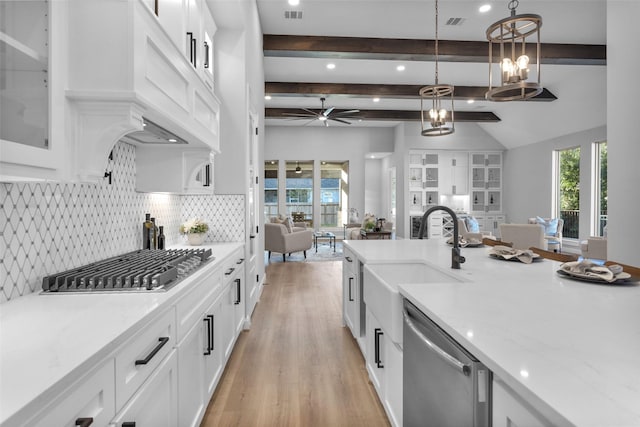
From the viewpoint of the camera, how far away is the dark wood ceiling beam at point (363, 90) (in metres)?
7.14

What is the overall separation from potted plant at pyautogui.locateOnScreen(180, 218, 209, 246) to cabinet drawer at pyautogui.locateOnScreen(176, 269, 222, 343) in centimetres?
90

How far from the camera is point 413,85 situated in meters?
7.44

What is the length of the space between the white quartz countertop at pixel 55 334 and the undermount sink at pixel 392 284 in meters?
0.91

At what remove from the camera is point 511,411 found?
0.74 m

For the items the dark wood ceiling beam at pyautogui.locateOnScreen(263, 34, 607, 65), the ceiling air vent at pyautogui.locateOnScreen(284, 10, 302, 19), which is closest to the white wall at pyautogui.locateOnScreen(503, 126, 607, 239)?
the dark wood ceiling beam at pyautogui.locateOnScreen(263, 34, 607, 65)

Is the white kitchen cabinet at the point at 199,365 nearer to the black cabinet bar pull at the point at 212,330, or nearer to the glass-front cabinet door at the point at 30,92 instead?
the black cabinet bar pull at the point at 212,330

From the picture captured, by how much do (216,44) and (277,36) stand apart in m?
2.00

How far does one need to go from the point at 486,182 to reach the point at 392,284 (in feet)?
30.0

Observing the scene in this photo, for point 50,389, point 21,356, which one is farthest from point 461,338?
point 21,356

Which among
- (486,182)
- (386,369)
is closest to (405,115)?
(486,182)

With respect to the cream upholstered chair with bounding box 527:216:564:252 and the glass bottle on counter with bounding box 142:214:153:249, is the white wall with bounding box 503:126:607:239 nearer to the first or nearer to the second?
the cream upholstered chair with bounding box 527:216:564:252

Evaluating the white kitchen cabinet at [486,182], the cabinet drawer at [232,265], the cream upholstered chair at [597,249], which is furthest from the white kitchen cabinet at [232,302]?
the white kitchen cabinet at [486,182]

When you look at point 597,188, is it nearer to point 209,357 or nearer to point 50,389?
point 209,357

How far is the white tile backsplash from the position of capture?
1.28m
